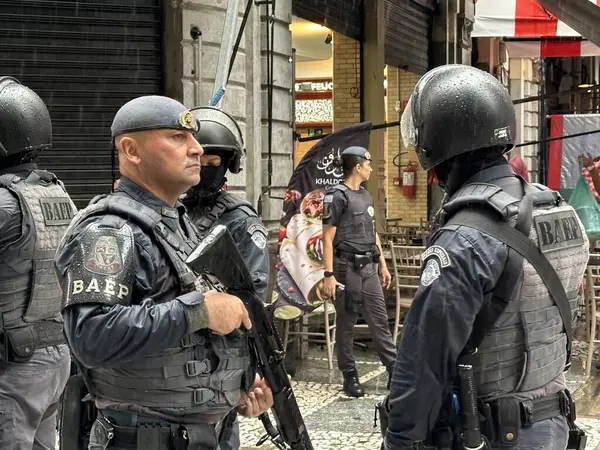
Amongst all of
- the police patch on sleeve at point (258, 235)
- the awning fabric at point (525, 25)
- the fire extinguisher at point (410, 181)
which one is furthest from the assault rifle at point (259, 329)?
the fire extinguisher at point (410, 181)

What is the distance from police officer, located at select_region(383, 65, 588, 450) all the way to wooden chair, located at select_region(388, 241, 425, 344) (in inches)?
229

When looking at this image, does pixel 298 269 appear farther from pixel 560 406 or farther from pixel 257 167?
Result: pixel 560 406

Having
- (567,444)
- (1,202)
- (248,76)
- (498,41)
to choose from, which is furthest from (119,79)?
(498,41)

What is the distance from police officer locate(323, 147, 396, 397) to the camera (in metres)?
7.65

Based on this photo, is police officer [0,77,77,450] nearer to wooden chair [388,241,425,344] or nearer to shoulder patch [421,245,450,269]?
shoulder patch [421,245,450,269]

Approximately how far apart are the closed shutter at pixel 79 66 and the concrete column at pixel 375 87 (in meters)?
4.81

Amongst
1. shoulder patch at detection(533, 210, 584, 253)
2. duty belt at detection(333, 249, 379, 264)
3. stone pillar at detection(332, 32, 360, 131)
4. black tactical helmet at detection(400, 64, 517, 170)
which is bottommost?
duty belt at detection(333, 249, 379, 264)

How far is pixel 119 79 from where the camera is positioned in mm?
8055

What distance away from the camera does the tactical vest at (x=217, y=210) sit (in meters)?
4.84

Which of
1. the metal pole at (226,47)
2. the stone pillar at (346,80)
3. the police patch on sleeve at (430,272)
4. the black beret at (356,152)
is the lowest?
the police patch on sleeve at (430,272)

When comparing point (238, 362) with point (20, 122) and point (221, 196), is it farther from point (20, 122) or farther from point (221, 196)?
point (221, 196)

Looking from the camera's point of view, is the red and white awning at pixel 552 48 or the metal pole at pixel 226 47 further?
the red and white awning at pixel 552 48

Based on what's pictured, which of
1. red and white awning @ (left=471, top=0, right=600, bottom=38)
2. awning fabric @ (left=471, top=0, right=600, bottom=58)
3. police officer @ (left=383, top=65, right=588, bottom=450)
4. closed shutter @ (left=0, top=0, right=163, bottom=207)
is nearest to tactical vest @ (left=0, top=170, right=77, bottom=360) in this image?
police officer @ (left=383, top=65, right=588, bottom=450)

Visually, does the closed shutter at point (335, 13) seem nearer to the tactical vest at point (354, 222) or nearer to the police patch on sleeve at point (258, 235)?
the tactical vest at point (354, 222)
